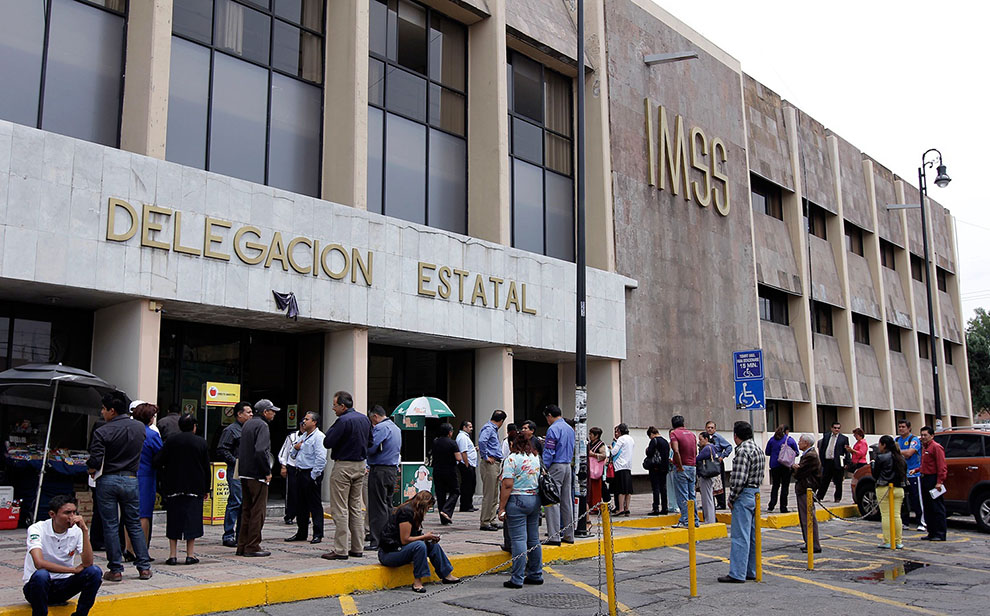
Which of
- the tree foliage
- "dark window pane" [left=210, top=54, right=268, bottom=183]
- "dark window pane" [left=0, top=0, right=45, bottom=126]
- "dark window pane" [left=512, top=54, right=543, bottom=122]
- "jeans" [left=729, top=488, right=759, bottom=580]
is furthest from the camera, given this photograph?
the tree foliage

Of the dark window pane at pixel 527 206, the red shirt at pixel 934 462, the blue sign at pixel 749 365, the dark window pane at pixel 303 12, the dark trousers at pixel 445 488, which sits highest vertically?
the dark window pane at pixel 303 12

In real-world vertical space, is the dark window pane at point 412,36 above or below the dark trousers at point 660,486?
above

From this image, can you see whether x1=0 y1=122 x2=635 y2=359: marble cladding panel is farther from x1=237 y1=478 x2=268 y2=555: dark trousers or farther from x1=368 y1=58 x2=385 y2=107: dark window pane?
x1=237 y1=478 x2=268 y2=555: dark trousers

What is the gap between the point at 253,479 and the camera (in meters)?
10.5

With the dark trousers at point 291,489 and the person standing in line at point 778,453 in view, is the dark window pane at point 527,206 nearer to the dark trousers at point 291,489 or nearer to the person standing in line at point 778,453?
the person standing in line at point 778,453

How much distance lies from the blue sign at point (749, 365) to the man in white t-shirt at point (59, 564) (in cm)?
1283

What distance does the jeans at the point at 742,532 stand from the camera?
10336 mm

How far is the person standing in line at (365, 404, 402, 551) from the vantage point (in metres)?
Result: 11.1

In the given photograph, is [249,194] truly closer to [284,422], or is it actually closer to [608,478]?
[284,422]

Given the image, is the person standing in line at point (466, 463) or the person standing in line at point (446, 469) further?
the person standing in line at point (466, 463)

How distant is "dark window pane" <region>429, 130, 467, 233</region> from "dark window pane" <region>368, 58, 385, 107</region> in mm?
1719

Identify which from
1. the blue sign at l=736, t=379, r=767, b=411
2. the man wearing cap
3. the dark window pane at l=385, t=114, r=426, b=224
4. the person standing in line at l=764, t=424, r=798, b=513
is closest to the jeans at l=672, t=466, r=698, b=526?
the blue sign at l=736, t=379, r=767, b=411

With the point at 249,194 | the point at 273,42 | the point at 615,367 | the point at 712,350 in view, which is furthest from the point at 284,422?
the point at 712,350

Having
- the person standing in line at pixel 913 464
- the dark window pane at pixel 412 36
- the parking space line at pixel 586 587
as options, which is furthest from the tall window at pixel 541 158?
the parking space line at pixel 586 587
